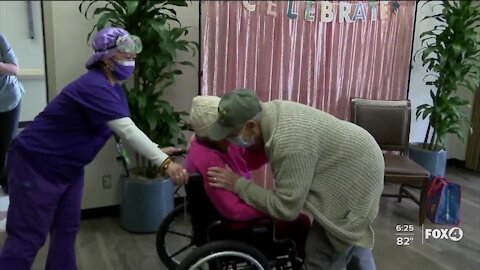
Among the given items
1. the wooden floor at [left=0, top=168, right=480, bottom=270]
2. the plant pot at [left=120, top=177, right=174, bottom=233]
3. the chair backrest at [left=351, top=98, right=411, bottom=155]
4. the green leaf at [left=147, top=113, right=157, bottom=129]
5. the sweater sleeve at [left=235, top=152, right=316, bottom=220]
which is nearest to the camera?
the sweater sleeve at [left=235, top=152, right=316, bottom=220]

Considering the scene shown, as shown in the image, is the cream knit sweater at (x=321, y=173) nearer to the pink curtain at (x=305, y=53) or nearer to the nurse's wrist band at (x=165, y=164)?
the nurse's wrist band at (x=165, y=164)

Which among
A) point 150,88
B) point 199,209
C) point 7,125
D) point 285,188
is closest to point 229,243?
point 199,209

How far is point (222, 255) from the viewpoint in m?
1.45

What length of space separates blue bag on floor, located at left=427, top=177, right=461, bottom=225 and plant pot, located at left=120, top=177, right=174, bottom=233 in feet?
4.89

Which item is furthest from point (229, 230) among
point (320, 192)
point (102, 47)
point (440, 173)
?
point (440, 173)

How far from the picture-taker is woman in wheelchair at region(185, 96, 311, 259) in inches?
56.8

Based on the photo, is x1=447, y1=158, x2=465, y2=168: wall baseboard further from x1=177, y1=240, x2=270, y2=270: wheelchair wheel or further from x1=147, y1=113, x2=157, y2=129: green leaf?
x1=177, y1=240, x2=270, y2=270: wheelchair wheel

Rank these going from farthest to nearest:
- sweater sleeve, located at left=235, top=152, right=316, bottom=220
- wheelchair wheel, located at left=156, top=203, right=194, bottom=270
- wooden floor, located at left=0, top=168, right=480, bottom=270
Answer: wooden floor, located at left=0, top=168, right=480, bottom=270
wheelchair wheel, located at left=156, top=203, right=194, bottom=270
sweater sleeve, located at left=235, top=152, right=316, bottom=220

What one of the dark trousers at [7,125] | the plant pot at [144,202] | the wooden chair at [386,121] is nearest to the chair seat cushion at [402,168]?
the wooden chair at [386,121]

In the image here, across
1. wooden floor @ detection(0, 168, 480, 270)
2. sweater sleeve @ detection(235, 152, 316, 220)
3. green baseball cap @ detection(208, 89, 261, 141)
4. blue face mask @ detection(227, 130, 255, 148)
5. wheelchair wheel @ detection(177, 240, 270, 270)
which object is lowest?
wooden floor @ detection(0, 168, 480, 270)

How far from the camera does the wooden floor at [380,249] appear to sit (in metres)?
2.13

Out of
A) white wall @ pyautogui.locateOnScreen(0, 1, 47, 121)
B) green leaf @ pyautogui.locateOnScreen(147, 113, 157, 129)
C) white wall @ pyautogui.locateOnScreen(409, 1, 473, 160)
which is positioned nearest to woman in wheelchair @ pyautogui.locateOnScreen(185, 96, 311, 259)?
green leaf @ pyautogui.locateOnScreen(147, 113, 157, 129)

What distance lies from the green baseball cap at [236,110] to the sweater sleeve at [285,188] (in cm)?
15

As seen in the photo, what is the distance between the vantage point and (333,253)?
1.47m
